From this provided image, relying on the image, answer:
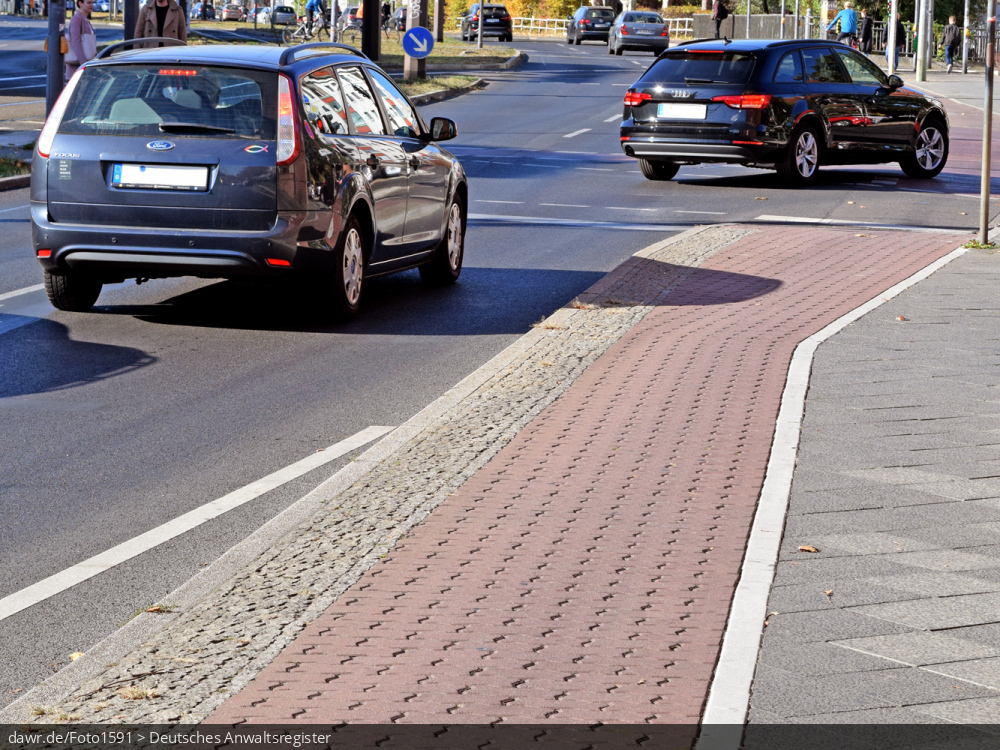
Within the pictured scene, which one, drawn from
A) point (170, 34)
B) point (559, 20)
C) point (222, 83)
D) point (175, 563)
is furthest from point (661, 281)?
point (559, 20)

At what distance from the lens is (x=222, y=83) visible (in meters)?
9.63

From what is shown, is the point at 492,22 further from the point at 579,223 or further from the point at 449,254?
the point at 449,254

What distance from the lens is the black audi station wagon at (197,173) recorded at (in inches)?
372

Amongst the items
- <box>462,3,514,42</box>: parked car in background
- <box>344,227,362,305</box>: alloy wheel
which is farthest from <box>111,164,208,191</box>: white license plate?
<box>462,3,514,42</box>: parked car in background

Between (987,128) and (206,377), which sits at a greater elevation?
(987,128)

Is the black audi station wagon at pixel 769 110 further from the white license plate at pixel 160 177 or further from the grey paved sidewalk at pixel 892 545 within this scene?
the white license plate at pixel 160 177

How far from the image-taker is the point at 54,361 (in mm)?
→ 8734

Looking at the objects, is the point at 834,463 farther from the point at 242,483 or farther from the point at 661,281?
the point at 661,281

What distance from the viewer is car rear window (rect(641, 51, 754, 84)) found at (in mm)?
19297

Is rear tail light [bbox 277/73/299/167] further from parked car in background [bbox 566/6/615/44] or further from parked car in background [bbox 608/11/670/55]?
parked car in background [bbox 566/6/615/44]

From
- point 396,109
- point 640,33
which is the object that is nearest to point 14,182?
point 396,109

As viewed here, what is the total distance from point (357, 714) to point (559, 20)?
341ft

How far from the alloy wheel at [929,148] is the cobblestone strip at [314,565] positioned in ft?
43.0

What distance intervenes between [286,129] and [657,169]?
463 inches
